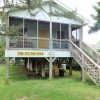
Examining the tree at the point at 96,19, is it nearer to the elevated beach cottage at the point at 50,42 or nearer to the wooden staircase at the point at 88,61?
the elevated beach cottage at the point at 50,42

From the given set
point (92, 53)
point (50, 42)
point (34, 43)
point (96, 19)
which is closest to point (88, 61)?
point (92, 53)

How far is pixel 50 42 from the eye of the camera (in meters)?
20.3

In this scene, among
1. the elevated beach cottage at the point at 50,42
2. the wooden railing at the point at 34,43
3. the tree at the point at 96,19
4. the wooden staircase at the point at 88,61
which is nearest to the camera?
the wooden staircase at the point at 88,61

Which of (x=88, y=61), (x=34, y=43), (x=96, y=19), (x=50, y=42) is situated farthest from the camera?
(x=96, y=19)

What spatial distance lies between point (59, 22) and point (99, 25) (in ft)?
30.9

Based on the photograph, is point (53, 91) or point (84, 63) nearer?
point (53, 91)

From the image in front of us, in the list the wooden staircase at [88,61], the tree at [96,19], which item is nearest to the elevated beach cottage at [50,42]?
the wooden staircase at [88,61]

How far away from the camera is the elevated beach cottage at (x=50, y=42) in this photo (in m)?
18.6

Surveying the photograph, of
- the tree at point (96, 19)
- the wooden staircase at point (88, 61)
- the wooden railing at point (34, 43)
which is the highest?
the tree at point (96, 19)

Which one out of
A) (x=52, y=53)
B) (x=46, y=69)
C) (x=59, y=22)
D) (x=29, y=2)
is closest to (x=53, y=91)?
(x=29, y=2)

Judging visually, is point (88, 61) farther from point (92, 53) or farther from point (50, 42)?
point (50, 42)

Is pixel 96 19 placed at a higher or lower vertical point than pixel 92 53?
higher

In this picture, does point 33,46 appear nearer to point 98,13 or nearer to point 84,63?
point 84,63

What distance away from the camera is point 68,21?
21.3 metres
